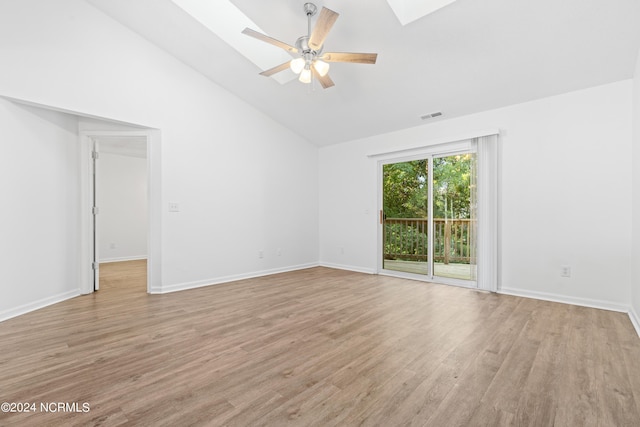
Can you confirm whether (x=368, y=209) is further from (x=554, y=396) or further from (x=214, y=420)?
(x=214, y=420)

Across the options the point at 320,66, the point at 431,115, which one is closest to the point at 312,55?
the point at 320,66

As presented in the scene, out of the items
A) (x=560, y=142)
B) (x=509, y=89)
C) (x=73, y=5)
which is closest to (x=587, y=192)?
(x=560, y=142)

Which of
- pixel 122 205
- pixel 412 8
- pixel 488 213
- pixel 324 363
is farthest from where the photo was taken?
pixel 122 205

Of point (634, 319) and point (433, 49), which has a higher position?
point (433, 49)

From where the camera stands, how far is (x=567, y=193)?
128 inches

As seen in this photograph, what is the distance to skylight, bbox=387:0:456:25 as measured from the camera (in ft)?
8.64

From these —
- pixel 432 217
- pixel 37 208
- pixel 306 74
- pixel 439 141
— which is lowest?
pixel 432 217

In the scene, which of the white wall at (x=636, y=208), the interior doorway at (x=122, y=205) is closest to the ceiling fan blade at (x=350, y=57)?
the white wall at (x=636, y=208)

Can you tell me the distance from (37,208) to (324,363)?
349 cm

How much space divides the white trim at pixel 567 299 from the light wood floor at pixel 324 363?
0.56 ft

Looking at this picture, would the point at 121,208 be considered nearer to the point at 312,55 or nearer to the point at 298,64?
the point at 298,64

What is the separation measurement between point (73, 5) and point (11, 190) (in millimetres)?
2080

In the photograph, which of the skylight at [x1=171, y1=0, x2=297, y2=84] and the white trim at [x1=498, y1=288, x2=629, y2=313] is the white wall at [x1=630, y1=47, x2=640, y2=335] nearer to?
the white trim at [x1=498, y1=288, x2=629, y2=313]

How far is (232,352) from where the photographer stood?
2088 mm
